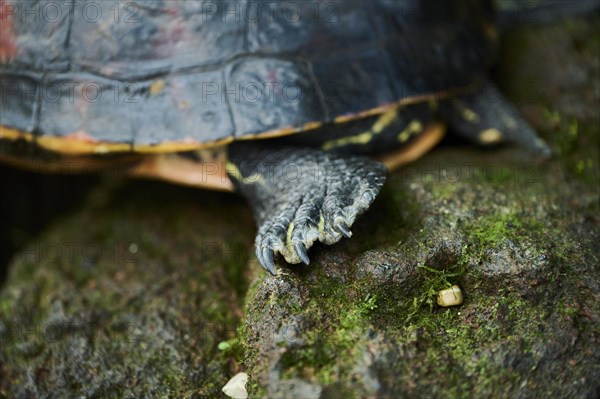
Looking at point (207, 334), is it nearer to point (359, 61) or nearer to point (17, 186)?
point (359, 61)

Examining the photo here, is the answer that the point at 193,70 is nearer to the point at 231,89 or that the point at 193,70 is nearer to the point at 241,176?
the point at 231,89

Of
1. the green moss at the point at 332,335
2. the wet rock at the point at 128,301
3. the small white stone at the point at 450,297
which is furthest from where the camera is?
the wet rock at the point at 128,301

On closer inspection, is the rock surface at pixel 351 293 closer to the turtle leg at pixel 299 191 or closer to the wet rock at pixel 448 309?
the wet rock at pixel 448 309

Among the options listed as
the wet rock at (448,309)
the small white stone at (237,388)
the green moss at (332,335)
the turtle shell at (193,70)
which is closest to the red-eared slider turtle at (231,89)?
the turtle shell at (193,70)

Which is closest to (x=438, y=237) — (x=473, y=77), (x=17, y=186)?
(x=473, y=77)

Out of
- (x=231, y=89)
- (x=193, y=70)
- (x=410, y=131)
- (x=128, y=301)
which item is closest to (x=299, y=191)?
(x=231, y=89)

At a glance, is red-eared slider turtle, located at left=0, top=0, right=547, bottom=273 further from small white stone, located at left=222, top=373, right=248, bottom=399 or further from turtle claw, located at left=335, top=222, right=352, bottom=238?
small white stone, located at left=222, top=373, right=248, bottom=399
